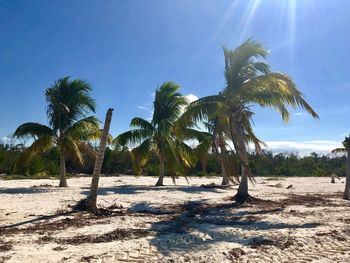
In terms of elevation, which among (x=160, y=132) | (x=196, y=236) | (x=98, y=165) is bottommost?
(x=196, y=236)

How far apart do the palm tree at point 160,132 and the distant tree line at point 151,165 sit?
444 centimetres

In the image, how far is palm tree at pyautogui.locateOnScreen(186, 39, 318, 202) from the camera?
13586mm

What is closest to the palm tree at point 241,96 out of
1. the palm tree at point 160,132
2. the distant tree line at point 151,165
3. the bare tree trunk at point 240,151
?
the bare tree trunk at point 240,151

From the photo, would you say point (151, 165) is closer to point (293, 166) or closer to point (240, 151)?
point (293, 166)

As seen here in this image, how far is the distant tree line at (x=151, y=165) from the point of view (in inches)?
1234

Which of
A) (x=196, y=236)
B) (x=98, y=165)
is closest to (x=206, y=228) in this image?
(x=196, y=236)

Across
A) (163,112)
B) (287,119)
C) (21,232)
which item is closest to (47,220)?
(21,232)

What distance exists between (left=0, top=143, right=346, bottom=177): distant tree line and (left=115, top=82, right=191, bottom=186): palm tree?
444 centimetres

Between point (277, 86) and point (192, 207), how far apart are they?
5.18 metres

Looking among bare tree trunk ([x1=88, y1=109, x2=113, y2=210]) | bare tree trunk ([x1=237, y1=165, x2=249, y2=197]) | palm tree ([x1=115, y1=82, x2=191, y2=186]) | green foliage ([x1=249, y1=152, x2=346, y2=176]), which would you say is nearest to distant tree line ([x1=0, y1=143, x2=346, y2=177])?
green foliage ([x1=249, y1=152, x2=346, y2=176])

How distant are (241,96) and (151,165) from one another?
2617 centimetres

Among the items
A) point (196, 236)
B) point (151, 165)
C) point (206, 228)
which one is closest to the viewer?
point (196, 236)

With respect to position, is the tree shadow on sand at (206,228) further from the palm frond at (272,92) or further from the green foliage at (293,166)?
the green foliage at (293,166)

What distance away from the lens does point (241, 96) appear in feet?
46.0
